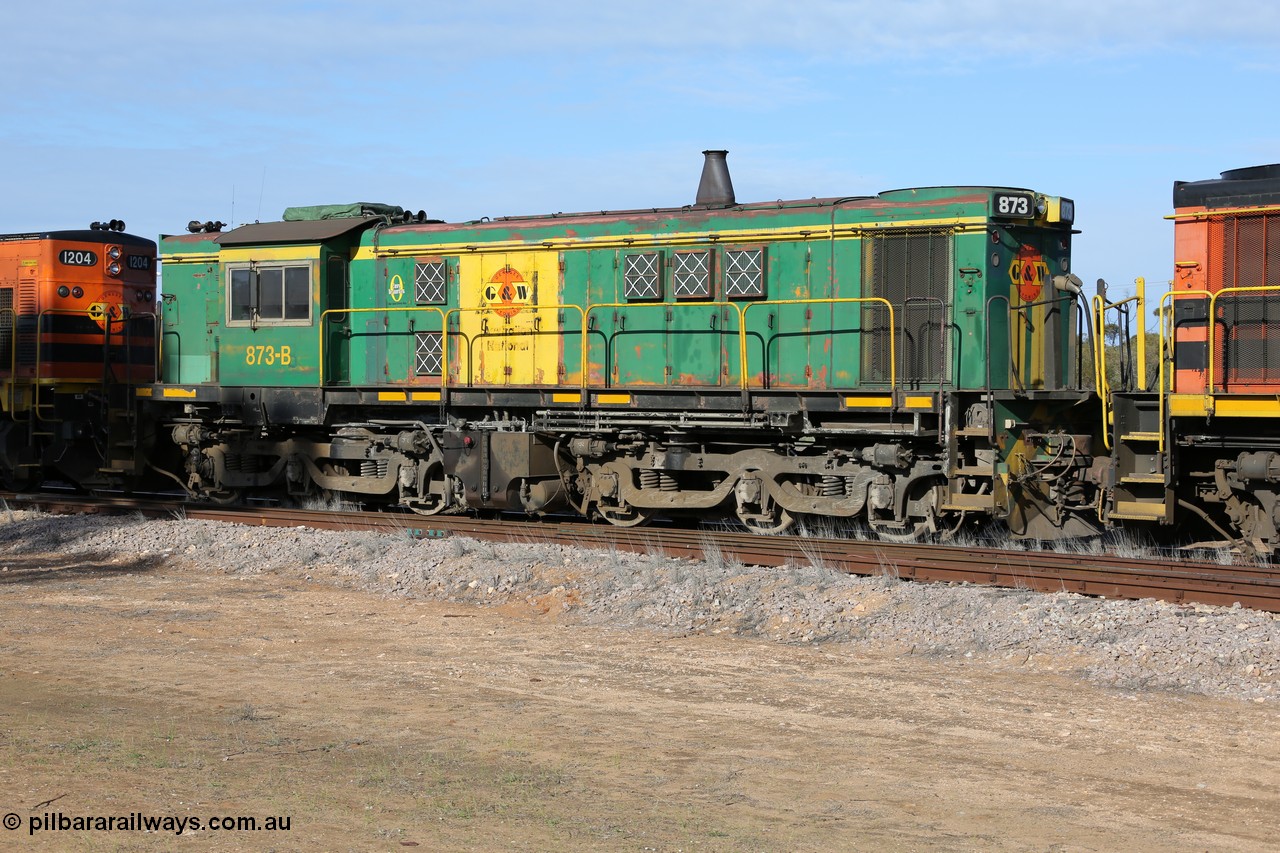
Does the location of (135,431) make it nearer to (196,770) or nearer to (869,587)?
(869,587)

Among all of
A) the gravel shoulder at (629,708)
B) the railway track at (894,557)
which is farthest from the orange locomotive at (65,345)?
the gravel shoulder at (629,708)

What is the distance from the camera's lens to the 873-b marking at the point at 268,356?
55.3ft

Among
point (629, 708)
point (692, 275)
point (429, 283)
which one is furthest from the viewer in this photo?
point (429, 283)

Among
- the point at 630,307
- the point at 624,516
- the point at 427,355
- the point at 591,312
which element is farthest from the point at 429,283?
the point at 624,516

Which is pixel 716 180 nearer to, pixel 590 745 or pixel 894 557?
pixel 894 557

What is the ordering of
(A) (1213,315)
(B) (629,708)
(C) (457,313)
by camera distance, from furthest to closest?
(C) (457,313) → (A) (1213,315) → (B) (629,708)

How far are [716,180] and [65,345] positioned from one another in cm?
1031

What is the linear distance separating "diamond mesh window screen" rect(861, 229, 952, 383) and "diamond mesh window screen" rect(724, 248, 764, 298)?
1.13 meters

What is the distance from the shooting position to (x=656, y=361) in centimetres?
1483

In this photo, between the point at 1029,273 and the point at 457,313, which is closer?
the point at 1029,273

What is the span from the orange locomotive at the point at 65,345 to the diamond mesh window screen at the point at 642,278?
763cm

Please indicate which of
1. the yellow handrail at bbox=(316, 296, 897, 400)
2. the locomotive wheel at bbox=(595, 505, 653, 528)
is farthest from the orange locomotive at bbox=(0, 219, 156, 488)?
the locomotive wheel at bbox=(595, 505, 653, 528)

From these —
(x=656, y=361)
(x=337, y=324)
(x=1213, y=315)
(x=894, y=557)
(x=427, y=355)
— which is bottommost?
(x=894, y=557)

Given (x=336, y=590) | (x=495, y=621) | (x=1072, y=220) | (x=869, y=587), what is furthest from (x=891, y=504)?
(x=336, y=590)
